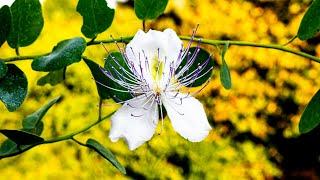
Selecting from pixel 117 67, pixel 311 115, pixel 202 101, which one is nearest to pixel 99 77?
pixel 117 67

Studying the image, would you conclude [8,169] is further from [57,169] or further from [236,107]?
[236,107]

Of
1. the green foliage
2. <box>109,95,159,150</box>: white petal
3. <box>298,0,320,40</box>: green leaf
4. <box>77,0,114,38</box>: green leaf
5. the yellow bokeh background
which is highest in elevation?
<box>298,0,320,40</box>: green leaf

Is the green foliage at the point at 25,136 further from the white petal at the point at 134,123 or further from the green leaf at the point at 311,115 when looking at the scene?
the green leaf at the point at 311,115

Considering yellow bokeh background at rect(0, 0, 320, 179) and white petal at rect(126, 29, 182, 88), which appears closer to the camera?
white petal at rect(126, 29, 182, 88)

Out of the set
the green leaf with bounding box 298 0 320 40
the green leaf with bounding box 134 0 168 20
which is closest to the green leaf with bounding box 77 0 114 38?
the green leaf with bounding box 134 0 168 20

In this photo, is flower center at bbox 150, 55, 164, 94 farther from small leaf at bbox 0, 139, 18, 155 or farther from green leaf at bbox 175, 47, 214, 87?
small leaf at bbox 0, 139, 18, 155

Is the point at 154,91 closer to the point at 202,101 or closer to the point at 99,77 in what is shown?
the point at 99,77

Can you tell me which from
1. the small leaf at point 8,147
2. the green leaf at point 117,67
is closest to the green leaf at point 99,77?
the green leaf at point 117,67
